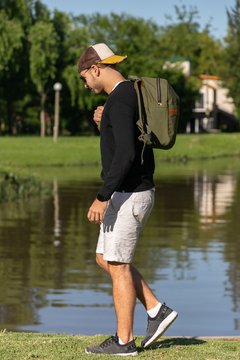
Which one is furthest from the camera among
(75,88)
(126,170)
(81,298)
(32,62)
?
(75,88)

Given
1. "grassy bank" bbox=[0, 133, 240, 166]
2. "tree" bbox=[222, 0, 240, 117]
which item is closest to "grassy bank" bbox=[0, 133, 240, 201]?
"grassy bank" bbox=[0, 133, 240, 166]

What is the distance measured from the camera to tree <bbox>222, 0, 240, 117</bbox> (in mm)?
96500

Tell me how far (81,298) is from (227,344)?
5157 mm

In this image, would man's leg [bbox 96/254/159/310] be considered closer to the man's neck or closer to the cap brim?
the man's neck

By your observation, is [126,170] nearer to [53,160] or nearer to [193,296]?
[193,296]

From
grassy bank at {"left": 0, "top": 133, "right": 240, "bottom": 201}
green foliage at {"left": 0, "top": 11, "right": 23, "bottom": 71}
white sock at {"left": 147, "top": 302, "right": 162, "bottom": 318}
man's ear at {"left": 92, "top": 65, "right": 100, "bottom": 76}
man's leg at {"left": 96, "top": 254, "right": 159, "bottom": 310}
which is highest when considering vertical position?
green foliage at {"left": 0, "top": 11, "right": 23, "bottom": 71}

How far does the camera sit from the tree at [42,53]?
2741 inches

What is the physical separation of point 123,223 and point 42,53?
209 ft

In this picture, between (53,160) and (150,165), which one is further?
(53,160)

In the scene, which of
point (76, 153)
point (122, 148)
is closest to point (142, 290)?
point (122, 148)

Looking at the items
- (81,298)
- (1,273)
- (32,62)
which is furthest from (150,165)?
(32,62)

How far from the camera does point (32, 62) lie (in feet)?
230

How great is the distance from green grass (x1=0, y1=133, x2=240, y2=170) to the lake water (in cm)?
2077

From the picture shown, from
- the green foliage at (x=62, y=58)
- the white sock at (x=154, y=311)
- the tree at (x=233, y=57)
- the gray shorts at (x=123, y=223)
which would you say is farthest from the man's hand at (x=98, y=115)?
the tree at (x=233, y=57)
